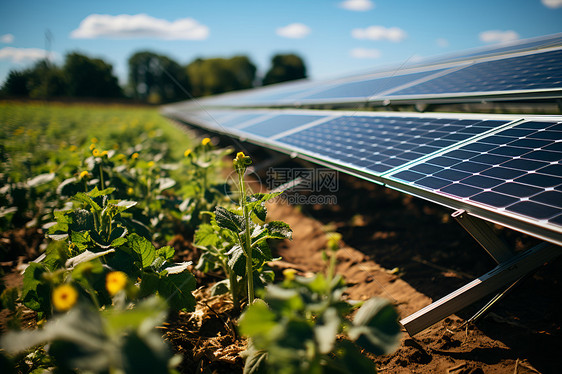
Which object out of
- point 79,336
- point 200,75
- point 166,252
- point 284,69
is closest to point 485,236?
point 166,252

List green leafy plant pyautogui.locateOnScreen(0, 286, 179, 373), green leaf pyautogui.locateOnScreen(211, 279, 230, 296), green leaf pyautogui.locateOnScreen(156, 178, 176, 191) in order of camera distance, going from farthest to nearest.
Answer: green leaf pyautogui.locateOnScreen(156, 178, 176, 191) < green leaf pyautogui.locateOnScreen(211, 279, 230, 296) < green leafy plant pyautogui.locateOnScreen(0, 286, 179, 373)

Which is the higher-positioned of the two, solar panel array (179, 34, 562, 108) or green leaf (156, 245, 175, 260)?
solar panel array (179, 34, 562, 108)

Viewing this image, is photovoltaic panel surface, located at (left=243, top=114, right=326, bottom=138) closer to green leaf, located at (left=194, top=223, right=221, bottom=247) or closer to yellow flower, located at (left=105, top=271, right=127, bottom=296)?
green leaf, located at (left=194, top=223, right=221, bottom=247)

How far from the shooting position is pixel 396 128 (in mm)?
3162

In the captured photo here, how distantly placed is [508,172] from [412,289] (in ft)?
4.01

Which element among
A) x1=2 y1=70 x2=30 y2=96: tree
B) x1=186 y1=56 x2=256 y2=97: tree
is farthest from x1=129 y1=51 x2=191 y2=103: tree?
x1=2 y1=70 x2=30 y2=96: tree

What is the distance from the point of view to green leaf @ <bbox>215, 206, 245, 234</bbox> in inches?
66.1

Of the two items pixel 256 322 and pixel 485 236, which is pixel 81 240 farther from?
pixel 485 236

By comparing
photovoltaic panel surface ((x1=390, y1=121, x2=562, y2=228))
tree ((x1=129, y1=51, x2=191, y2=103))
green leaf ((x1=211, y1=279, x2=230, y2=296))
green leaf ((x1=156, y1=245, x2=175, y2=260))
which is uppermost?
tree ((x1=129, y1=51, x2=191, y2=103))

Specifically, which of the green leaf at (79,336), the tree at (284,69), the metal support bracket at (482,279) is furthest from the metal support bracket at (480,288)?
the tree at (284,69)

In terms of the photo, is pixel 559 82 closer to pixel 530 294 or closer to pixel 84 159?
pixel 530 294

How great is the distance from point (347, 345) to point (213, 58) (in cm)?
7932

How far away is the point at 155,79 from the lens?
58594 mm

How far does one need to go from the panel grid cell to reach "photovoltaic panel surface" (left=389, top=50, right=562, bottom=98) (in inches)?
31.8
